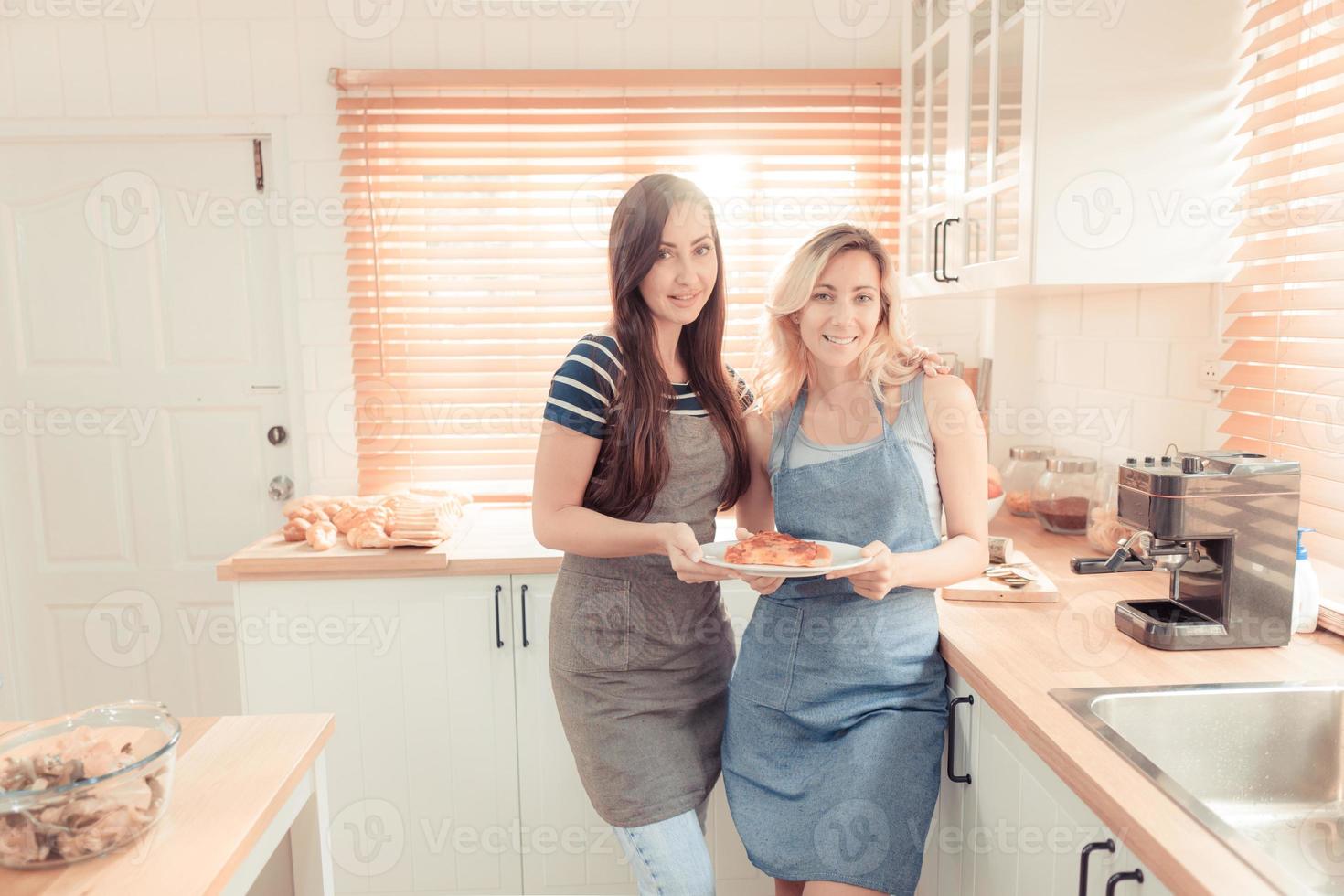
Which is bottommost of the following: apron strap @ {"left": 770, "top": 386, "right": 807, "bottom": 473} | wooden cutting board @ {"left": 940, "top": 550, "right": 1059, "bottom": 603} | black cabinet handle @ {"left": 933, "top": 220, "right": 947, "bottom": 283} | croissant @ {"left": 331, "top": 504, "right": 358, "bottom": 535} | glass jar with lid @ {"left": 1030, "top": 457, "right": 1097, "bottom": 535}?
wooden cutting board @ {"left": 940, "top": 550, "right": 1059, "bottom": 603}

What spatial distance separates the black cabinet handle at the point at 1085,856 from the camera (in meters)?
1.07

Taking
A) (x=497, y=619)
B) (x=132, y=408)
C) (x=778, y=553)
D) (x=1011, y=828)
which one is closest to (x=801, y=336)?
(x=778, y=553)

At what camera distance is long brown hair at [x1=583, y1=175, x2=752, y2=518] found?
1590mm

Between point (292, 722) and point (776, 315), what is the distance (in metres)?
0.99

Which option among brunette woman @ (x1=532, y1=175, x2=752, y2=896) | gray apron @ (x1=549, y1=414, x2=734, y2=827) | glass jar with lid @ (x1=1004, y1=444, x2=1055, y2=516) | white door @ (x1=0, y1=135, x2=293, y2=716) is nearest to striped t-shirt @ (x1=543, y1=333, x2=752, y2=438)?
brunette woman @ (x1=532, y1=175, x2=752, y2=896)

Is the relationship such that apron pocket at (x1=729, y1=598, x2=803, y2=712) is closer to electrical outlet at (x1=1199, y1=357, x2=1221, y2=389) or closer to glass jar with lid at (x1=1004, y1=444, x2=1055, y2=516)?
electrical outlet at (x1=1199, y1=357, x2=1221, y2=389)

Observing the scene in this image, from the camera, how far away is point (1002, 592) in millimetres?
1771

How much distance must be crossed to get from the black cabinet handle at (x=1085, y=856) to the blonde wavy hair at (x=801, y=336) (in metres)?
0.76

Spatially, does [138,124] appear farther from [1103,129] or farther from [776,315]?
[1103,129]

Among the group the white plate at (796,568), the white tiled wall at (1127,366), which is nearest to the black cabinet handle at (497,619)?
the white plate at (796,568)

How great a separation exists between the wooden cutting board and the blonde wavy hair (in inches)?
16.7

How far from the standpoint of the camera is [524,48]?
278 centimetres

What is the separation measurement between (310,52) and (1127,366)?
7.72ft

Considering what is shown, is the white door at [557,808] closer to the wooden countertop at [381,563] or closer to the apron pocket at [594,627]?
the wooden countertop at [381,563]
